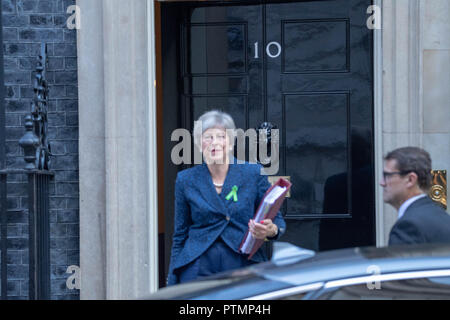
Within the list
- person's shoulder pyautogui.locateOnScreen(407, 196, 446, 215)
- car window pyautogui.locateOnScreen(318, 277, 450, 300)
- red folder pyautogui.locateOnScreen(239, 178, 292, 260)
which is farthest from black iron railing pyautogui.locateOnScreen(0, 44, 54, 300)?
car window pyautogui.locateOnScreen(318, 277, 450, 300)

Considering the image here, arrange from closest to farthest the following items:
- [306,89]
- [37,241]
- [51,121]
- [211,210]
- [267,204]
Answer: [267,204] < [211,210] < [37,241] < [51,121] < [306,89]

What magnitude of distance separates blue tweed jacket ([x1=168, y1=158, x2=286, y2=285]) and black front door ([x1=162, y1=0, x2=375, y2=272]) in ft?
7.69

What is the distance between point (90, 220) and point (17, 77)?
56.0 inches

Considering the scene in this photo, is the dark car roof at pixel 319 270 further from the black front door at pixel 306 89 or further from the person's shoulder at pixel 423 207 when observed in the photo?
the black front door at pixel 306 89

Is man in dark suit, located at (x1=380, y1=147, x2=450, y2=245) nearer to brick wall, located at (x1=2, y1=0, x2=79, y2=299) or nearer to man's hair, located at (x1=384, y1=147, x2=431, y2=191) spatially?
man's hair, located at (x1=384, y1=147, x2=431, y2=191)

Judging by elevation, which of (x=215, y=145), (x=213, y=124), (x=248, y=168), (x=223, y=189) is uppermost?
(x=213, y=124)

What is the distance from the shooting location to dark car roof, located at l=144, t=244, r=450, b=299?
2445 millimetres

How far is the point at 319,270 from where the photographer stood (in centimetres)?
248

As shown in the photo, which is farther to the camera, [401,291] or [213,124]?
[213,124]

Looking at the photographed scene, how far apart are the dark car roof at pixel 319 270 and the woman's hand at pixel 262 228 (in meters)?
1.38

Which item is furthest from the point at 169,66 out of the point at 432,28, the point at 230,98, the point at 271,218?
the point at 271,218

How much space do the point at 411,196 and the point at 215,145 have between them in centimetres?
129

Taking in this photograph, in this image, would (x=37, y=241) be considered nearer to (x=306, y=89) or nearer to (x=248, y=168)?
(x=248, y=168)

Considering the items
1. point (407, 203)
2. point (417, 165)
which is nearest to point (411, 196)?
point (407, 203)
